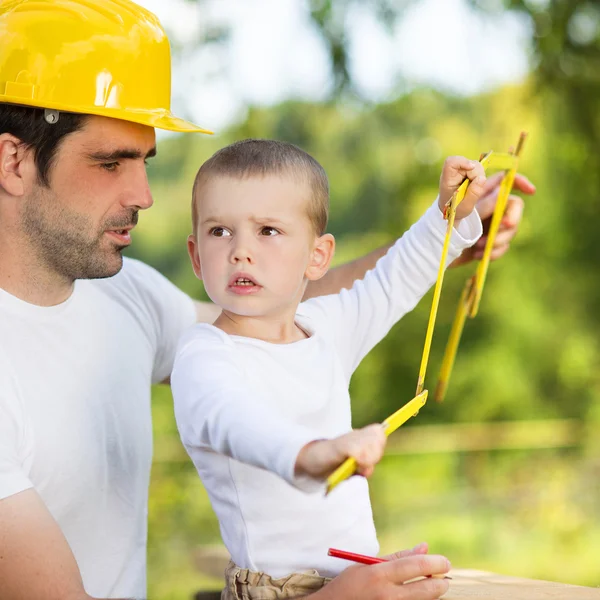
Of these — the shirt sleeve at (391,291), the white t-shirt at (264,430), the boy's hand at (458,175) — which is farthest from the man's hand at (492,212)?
the white t-shirt at (264,430)

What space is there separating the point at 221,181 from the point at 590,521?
24.2 ft

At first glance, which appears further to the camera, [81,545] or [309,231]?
[81,545]

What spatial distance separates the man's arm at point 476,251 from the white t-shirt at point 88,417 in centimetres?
48

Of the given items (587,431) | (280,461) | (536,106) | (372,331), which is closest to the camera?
(280,461)

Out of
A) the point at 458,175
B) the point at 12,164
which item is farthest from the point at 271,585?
the point at 12,164

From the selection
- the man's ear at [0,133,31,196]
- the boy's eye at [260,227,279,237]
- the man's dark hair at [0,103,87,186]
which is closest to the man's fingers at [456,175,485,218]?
the boy's eye at [260,227,279,237]

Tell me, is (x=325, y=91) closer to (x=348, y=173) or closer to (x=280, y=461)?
(x=348, y=173)

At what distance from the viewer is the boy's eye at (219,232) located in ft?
5.62

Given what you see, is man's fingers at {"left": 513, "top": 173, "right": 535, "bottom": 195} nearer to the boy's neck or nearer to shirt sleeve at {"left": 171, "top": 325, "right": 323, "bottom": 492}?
the boy's neck

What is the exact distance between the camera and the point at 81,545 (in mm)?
2211

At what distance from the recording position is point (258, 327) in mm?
1794

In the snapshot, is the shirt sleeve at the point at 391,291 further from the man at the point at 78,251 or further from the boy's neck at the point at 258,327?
the man at the point at 78,251

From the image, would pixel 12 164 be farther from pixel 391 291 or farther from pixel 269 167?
pixel 391 291

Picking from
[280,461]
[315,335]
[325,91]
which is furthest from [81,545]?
[325,91]
